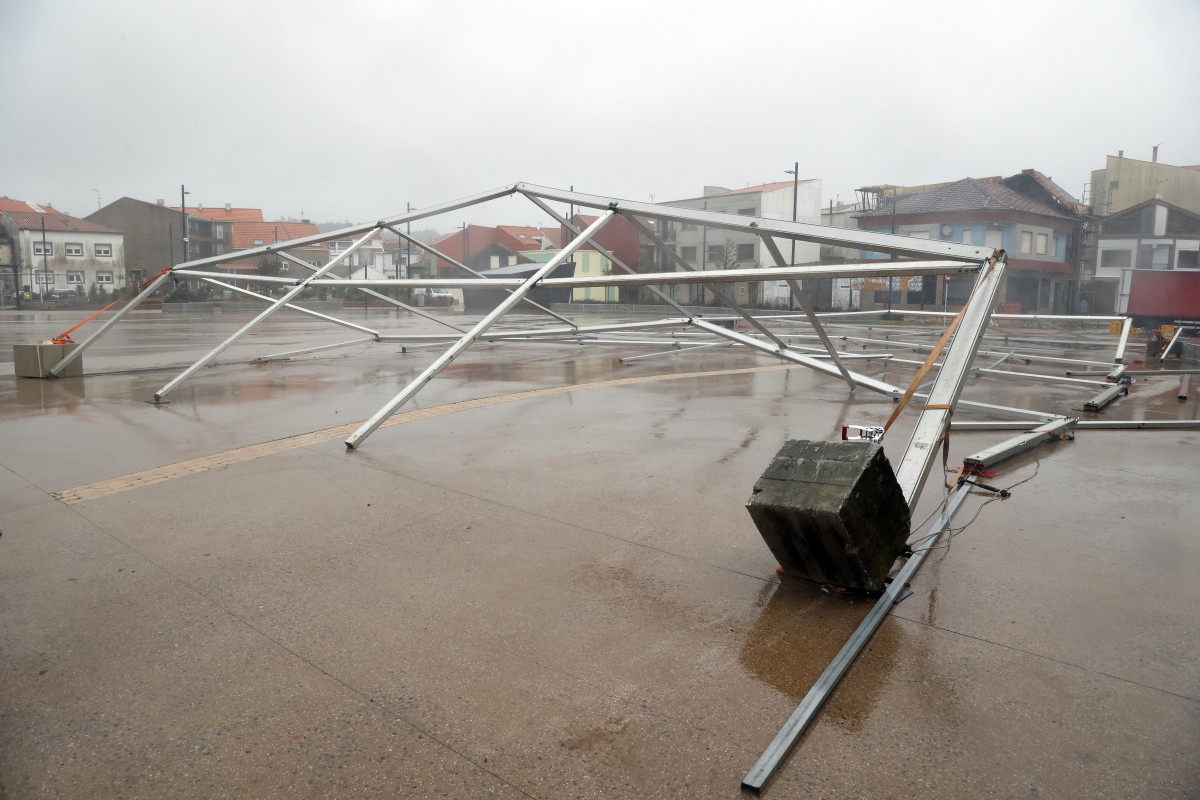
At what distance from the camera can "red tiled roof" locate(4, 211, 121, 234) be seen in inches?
2221

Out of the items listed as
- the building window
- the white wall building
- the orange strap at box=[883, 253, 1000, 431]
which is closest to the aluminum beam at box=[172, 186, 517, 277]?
the orange strap at box=[883, 253, 1000, 431]

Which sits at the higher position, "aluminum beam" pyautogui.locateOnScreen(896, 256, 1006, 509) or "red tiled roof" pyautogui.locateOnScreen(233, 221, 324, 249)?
"red tiled roof" pyautogui.locateOnScreen(233, 221, 324, 249)

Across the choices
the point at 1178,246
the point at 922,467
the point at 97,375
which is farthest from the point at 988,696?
the point at 1178,246

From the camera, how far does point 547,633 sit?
10.9 feet

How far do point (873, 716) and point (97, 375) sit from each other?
13.2 metres

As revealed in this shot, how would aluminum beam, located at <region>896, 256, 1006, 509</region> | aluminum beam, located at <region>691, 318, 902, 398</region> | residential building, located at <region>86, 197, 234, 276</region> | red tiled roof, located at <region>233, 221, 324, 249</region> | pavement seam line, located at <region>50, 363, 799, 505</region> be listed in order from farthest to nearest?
1. red tiled roof, located at <region>233, 221, 324, 249</region>
2. residential building, located at <region>86, 197, 234, 276</region>
3. aluminum beam, located at <region>691, 318, 902, 398</region>
4. pavement seam line, located at <region>50, 363, 799, 505</region>
5. aluminum beam, located at <region>896, 256, 1006, 509</region>

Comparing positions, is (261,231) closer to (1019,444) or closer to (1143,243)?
(1143,243)

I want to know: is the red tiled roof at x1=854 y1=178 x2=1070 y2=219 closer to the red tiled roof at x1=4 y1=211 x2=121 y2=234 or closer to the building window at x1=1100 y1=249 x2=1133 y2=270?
the building window at x1=1100 y1=249 x2=1133 y2=270

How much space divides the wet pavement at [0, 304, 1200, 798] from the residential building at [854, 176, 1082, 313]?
40.8 m

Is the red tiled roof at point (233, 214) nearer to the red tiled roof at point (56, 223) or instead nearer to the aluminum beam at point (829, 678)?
the red tiled roof at point (56, 223)

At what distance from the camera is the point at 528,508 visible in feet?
16.7

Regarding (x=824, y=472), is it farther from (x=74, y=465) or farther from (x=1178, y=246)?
(x=1178, y=246)

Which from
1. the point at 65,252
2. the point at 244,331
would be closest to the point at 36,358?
the point at 244,331

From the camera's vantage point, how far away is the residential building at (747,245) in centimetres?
4591
